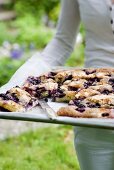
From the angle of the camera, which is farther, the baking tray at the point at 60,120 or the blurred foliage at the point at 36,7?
the blurred foliage at the point at 36,7

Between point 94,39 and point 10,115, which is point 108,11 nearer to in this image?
point 94,39

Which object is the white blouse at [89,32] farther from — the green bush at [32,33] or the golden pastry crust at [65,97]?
the green bush at [32,33]

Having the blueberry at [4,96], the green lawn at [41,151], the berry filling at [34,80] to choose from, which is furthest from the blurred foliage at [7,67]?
the blueberry at [4,96]

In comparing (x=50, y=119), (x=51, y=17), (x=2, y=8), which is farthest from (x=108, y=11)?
(x=2, y=8)

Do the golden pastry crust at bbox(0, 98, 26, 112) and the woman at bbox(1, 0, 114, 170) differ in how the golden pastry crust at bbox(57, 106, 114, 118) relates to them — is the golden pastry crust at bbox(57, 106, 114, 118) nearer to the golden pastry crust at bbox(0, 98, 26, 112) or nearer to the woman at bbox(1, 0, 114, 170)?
the golden pastry crust at bbox(0, 98, 26, 112)

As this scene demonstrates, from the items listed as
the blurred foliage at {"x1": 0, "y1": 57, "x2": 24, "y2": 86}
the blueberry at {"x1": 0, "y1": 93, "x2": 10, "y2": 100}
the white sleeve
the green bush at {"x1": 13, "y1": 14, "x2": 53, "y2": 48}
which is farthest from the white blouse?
the green bush at {"x1": 13, "y1": 14, "x2": 53, "y2": 48}
